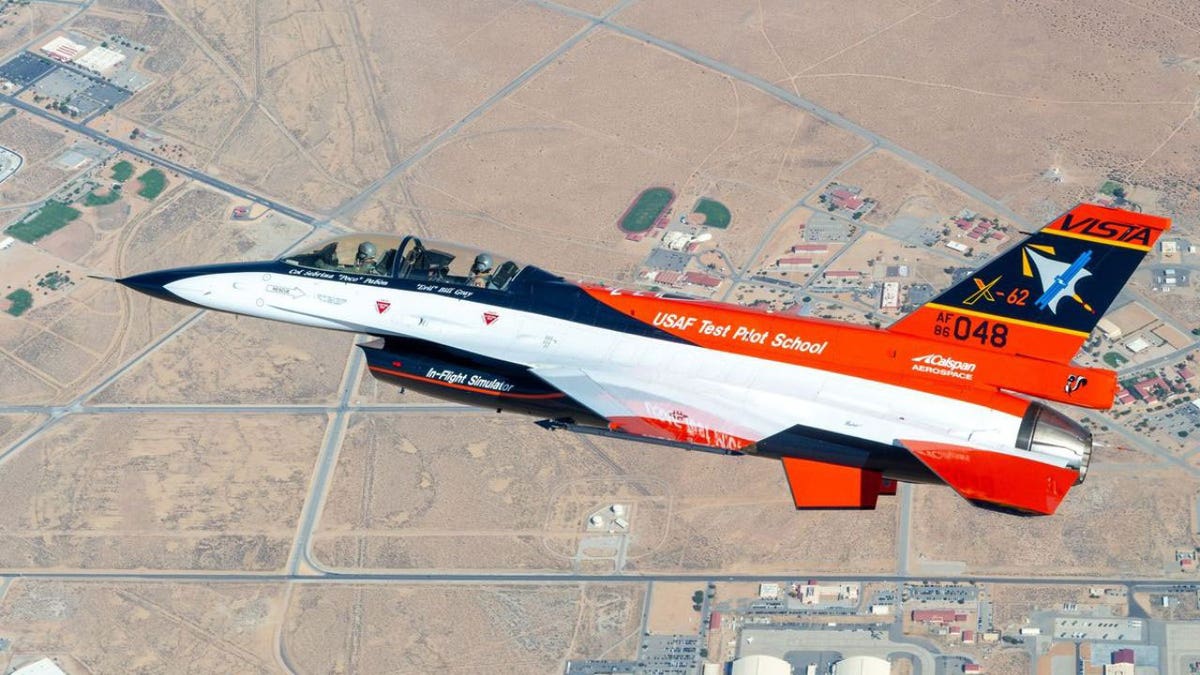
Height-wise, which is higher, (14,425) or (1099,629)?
(14,425)

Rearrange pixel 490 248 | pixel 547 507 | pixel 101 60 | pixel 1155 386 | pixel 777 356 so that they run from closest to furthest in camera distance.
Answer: pixel 777 356 < pixel 547 507 < pixel 1155 386 < pixel 490 248 < pixel 101 60

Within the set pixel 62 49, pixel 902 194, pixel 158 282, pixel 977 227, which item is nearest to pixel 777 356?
pixel 158 282

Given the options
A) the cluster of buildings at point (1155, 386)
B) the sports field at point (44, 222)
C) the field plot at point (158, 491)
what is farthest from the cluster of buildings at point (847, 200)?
the sports field at point (44, 222)

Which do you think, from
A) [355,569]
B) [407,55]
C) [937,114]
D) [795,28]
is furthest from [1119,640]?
[407,55]

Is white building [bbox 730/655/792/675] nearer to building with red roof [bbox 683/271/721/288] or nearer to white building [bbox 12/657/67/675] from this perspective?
building with red roof [bbox 683/271/721/288]

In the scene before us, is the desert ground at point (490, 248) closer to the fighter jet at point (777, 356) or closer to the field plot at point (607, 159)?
the field plot at point (607, 159)

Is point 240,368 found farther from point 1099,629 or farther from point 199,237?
point 1099,629
